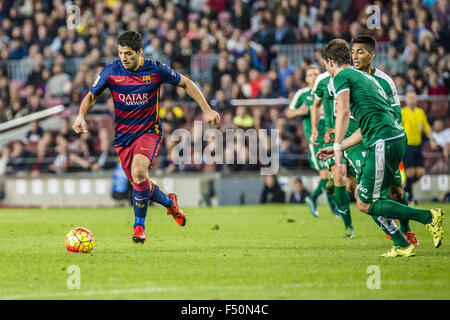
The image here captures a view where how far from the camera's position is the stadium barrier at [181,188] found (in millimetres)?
19375

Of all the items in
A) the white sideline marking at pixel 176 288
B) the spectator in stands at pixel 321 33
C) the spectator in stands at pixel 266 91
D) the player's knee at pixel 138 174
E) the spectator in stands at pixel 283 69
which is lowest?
the white sideline marking at pixel 176 288

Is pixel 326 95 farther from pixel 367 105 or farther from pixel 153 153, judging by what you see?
pixel 367 105

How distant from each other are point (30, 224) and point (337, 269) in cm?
780

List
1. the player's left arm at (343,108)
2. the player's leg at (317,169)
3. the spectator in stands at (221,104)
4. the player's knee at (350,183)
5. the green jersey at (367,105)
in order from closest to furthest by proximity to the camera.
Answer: the player's left arm at (343,108) → the green jersey at (367,105) → the player's knee at (350,183) → the player's leg at (317,169) → the spectator in stands at (221,104)

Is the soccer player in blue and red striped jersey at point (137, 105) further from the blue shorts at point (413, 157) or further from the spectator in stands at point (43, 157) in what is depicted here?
the spectator in stands at point (43, 157)

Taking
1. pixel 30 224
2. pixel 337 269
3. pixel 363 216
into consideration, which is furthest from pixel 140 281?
pixel 363 216

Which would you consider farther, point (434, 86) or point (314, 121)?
point (434, 86)

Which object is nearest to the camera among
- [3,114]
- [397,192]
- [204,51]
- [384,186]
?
[384,186]

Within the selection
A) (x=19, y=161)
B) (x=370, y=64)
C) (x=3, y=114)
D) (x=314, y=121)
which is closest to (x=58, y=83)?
(x=3, y=114)

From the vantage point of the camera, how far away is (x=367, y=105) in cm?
846

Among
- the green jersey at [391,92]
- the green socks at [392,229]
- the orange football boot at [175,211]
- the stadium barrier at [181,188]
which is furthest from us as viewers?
the stadium barrier at [181,188]

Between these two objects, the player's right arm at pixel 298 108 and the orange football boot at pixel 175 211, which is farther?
the player's right arm at pixel 298 108

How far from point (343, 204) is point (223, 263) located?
342 cm

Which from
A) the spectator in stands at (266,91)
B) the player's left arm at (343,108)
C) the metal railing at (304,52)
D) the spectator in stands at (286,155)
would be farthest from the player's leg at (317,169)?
the metal railing at (304,52)
